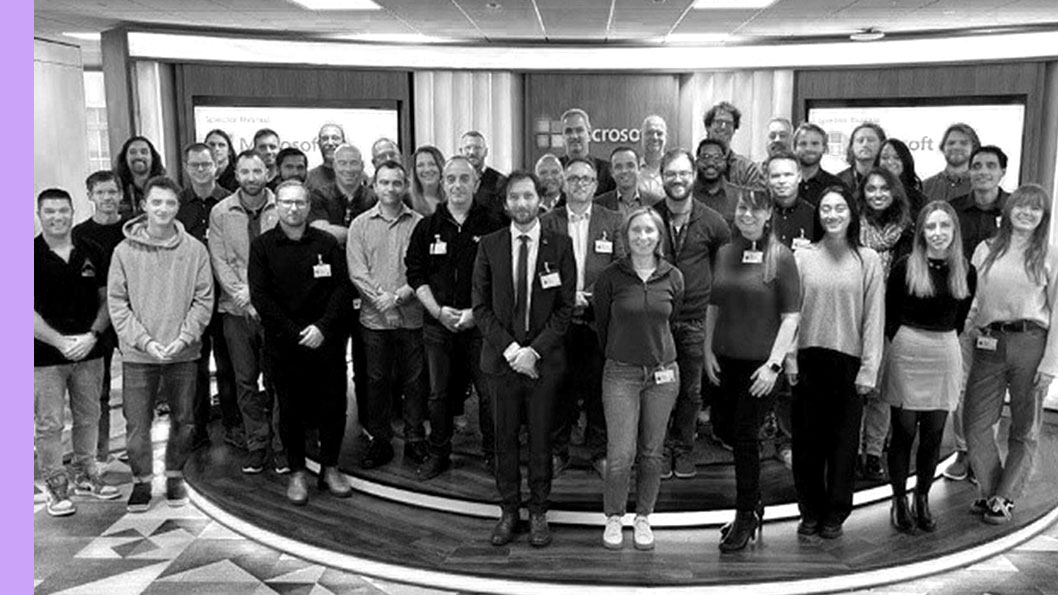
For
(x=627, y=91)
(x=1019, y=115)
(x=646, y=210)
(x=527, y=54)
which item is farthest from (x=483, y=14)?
(x=1019, y=115)

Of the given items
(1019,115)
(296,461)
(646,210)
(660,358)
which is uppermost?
(1019,115)

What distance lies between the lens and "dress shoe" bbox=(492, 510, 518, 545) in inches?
153

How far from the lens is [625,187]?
4.57 meters

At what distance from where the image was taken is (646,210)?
361 centimetres

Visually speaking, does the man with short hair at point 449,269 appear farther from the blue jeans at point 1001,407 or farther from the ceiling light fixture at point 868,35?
the ceiling light fixture at point 868,35

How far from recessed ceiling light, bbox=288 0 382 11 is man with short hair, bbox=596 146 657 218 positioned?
3133 mm

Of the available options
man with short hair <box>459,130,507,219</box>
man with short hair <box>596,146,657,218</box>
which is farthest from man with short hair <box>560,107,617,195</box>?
man with short hair <box>596,146,657,218</box>

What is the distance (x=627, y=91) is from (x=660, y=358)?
7.15 metres

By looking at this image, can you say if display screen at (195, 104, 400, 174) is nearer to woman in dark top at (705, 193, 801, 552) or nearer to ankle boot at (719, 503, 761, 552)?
woman in dark top at (705, 193, 801, 552)

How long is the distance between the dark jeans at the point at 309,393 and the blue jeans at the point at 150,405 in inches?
21.9

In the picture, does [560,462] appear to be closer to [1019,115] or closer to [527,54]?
[527,54]

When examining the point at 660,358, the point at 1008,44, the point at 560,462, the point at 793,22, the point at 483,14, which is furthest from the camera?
the point at 1008,44

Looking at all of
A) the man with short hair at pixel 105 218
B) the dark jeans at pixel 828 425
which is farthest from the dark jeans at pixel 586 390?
the man with short hair at pixel 105 218

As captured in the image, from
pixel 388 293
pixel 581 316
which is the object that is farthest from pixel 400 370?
pixel 581 316
